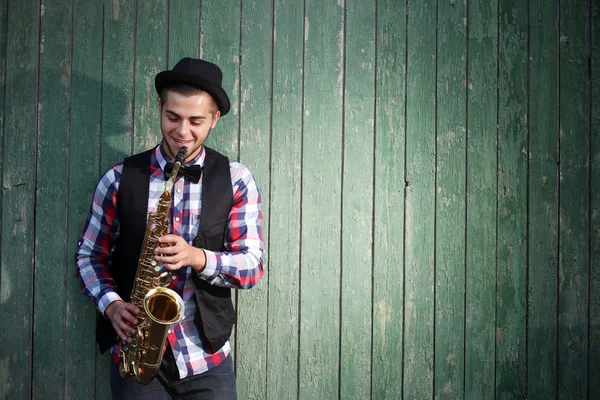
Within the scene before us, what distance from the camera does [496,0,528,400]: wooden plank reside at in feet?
8.40

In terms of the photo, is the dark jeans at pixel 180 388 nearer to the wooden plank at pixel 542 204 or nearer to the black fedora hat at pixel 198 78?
the black fedora hat at pixel 198 78

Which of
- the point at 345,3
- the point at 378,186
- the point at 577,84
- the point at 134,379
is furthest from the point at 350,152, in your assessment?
the point at 134,379

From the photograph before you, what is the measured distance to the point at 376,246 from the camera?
2520mm

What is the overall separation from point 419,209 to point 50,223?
5.48 ft

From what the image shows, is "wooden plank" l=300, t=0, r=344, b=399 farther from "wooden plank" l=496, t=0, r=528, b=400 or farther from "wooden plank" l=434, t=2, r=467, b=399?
"wooden plank" l=496, t=0, r=528, b=400

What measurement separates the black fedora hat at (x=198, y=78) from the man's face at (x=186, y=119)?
0.13 feet

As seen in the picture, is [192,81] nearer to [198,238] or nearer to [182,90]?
[182,90]

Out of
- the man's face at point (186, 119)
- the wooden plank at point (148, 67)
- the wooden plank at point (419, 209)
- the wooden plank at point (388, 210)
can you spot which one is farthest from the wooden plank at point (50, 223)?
the wooden plank at point (419, 209)

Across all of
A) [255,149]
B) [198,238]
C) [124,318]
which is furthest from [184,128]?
[124,318]

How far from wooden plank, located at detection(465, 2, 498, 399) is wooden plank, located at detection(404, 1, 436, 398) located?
0.18 m

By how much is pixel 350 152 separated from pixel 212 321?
102 centimetres

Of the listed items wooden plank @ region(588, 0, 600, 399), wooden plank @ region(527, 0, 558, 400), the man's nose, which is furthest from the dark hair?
wooden plank @ region(588, 0, 600, 399)

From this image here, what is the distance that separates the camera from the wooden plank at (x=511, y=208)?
2.56m

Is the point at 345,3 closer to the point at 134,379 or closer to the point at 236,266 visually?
the point at 236,266
